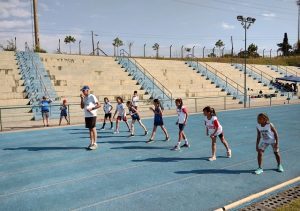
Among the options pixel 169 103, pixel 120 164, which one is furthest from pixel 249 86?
pixel 120 164

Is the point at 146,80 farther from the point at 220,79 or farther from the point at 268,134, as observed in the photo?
the point at 268,134

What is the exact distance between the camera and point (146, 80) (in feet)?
105

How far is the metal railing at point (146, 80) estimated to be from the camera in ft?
95.1

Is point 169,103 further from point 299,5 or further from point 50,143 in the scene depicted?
point 299,5

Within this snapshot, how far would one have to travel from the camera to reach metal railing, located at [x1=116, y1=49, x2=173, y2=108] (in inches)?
1141

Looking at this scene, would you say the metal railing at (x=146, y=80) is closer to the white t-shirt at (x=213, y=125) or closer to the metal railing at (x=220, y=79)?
the metal railing at (x=220, y=79)

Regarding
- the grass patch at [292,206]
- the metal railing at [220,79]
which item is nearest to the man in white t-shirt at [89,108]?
the grass patch at [292,206]

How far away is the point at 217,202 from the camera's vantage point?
627 cm

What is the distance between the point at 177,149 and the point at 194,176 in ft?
10.0

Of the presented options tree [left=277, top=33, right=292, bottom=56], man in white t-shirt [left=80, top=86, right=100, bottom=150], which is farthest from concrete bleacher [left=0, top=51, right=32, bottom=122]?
tree [left=277, top=33, right=292, bottom=56]

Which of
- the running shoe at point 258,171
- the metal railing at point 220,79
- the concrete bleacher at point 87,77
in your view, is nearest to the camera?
the running shoe at point 258,171

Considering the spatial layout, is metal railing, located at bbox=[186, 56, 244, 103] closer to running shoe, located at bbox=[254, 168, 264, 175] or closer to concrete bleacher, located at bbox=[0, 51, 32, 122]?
concrete bleacher, located at bbox=[0, 51, 32, 122]

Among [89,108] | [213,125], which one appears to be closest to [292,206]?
[213,125]

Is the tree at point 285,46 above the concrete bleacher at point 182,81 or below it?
above
